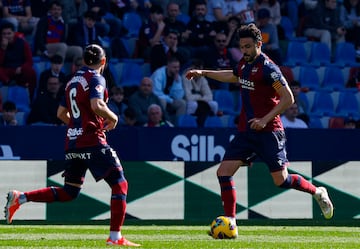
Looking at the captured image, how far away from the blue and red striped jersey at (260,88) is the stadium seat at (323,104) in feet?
35.4

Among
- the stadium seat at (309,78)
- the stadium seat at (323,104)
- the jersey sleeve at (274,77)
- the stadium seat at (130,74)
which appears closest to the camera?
the jersey sleeve at (274,77)

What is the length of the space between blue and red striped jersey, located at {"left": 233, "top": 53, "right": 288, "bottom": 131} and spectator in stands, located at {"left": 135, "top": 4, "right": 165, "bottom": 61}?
31.2 ft

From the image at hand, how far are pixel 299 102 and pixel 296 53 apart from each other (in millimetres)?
2536

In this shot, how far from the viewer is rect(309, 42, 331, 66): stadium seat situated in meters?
22.8

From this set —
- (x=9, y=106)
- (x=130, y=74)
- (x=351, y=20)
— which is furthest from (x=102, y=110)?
(x=351, y=20)

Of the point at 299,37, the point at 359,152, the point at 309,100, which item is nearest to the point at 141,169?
the point at 359,152

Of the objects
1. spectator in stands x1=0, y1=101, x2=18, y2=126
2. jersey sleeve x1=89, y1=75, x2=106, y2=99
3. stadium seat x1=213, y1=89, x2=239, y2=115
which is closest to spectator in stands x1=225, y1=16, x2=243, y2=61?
stadium seat x1=213, y1=89, x2=239, y2=115

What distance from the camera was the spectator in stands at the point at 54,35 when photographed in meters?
19.7

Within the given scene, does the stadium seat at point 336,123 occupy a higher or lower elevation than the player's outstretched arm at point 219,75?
lower

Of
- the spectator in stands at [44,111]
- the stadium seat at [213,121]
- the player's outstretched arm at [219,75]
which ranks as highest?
the player's outstretched arm at [219,75]

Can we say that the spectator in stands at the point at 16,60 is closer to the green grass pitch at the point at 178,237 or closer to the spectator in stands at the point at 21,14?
the spectator in stands at the point at 21,14

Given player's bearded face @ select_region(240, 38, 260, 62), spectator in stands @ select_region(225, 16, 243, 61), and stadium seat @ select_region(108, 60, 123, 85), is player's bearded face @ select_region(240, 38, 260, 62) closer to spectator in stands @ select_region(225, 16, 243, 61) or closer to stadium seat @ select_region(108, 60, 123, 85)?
stadium seat @ select_region(108, 60, 123, 85)

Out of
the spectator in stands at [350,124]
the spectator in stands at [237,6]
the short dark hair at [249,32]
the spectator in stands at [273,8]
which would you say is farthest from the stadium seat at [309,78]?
the short dark hair at [249,32]

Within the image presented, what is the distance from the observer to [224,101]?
20.6 meters
